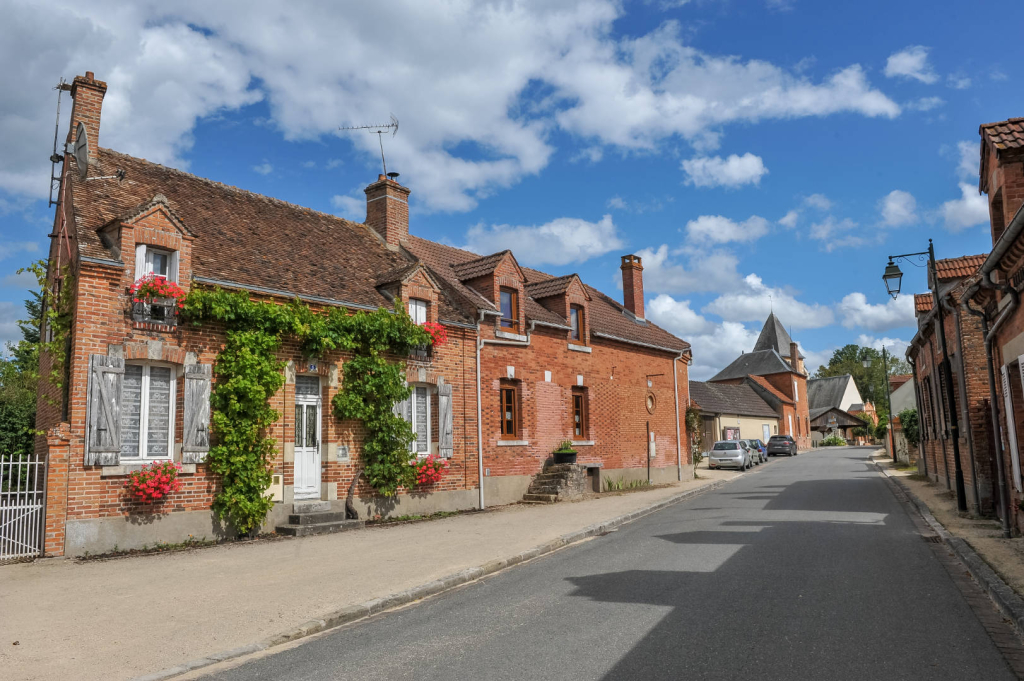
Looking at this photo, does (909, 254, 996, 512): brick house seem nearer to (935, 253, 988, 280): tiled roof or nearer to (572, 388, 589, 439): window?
(935, 253, 988, 280): tiled roof

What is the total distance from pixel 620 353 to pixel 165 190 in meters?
14.2

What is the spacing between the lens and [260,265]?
14617 millimetres

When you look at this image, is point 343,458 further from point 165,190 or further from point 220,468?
point 165,190

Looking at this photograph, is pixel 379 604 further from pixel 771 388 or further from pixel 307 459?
pixel 771 388

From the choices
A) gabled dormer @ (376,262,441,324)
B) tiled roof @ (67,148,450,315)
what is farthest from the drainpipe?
tiled roof @ (67,148,450,315)

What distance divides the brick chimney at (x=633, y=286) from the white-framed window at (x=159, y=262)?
18373 millimetres

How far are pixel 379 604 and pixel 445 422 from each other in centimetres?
925

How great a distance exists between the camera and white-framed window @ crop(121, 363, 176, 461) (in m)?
11.8

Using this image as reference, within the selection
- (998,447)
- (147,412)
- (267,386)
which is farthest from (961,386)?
(147,412)

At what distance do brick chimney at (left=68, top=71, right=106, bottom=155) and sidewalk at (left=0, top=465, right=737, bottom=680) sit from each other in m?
8.78

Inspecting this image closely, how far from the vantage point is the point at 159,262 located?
494 inches

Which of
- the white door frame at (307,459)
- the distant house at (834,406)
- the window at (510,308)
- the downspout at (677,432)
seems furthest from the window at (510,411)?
the distant house at (834,406)

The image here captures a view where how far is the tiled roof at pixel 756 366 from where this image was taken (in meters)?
68.1

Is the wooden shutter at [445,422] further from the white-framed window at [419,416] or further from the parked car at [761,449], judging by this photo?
the parked car at [761,449]
